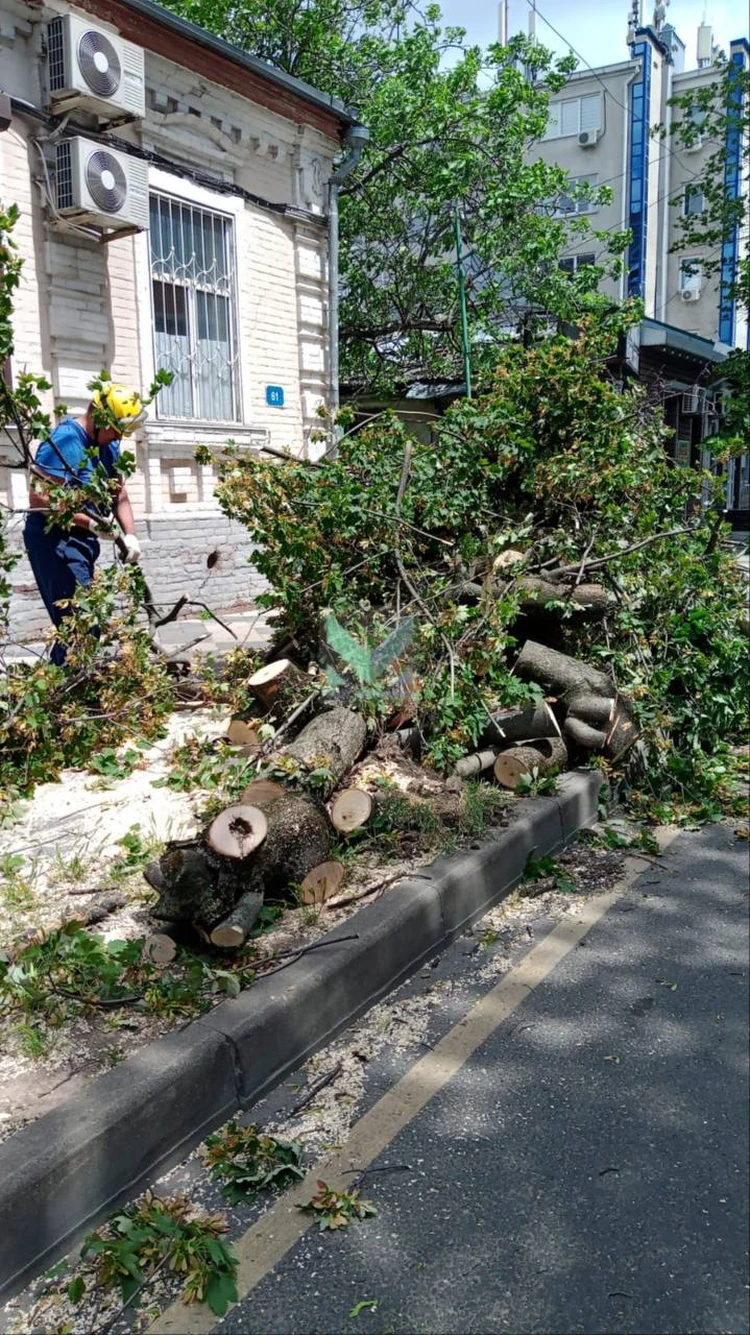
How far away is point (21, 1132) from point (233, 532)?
939cm

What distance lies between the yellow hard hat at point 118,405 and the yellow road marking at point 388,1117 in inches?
135

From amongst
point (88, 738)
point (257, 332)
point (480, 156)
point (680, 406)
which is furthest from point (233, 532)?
point (680, 406)

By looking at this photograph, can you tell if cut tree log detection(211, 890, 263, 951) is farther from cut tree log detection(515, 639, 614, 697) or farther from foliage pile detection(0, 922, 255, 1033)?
cut tree log detection(515, 639, 614, 697)

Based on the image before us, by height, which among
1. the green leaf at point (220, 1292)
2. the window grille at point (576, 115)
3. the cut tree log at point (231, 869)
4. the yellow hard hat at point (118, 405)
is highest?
the window grille at point (576, 115)

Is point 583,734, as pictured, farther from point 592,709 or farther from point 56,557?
point 56,557

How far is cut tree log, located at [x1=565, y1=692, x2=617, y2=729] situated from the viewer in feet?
18.4

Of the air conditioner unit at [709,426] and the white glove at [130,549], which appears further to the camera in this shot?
the air conditioner unit at [709,426]

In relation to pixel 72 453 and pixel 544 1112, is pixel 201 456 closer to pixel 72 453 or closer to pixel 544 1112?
pixel 72 453

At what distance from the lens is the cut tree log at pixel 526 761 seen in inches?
207

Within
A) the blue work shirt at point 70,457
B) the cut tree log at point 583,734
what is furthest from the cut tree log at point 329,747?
the blue work shirt at point 70,457

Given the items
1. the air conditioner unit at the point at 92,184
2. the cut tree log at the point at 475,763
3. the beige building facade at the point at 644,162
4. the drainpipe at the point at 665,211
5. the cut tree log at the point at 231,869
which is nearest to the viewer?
the cut tree log at the point at 231,869

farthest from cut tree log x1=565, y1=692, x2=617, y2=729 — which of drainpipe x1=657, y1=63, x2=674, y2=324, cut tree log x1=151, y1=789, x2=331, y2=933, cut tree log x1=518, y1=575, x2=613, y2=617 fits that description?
drainpipe x1=657, y1=63, x2=674, y2=324

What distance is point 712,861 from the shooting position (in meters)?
5.14

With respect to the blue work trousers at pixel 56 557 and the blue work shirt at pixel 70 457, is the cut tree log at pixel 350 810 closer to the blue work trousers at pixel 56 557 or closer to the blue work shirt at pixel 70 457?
the blue work shirt at pixel 70 457
